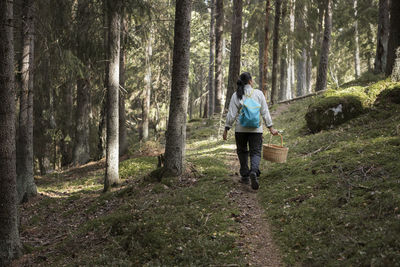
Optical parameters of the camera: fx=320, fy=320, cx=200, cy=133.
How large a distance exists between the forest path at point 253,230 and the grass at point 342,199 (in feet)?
0.50

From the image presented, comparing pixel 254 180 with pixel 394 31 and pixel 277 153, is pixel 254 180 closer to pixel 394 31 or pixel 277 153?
pixel 277 153

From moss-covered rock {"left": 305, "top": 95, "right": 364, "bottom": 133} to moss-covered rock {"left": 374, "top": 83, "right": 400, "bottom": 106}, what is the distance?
521 millimetres

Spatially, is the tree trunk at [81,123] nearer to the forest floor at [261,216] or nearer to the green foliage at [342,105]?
the forest floor at [261,216]

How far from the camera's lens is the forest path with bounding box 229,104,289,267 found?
4.34 metres

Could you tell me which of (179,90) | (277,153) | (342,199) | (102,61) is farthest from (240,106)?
(102,61)

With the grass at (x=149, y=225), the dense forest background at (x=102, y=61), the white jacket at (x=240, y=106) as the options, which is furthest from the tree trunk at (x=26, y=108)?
the white jacket at (x=240, y=106)

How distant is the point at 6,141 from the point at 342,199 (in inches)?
233

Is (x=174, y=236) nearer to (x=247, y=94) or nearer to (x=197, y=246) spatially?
(x=197, y=246)

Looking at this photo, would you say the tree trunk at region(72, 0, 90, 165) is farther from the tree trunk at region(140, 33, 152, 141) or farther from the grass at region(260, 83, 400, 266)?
the grass at region(260, 83, 400, 266)

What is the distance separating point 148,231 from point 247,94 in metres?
3.34

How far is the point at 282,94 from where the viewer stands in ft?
91.1

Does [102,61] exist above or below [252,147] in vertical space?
above

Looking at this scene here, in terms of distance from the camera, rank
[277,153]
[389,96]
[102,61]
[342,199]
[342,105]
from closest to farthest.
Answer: [342,199]
[277,153]
[389,96]
[342,105]
[102,61]

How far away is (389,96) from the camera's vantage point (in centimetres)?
928
